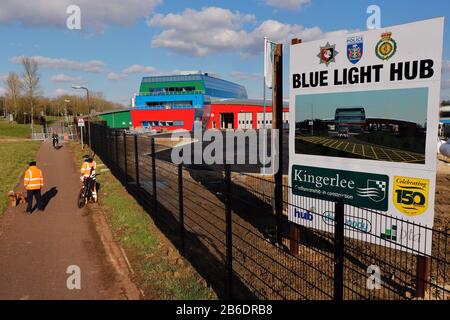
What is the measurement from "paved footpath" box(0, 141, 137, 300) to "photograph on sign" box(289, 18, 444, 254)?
3604 millimetres

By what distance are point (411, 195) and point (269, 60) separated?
4.64 m

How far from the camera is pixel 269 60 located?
29.0ft

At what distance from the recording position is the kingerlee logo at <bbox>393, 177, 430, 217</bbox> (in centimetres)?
561

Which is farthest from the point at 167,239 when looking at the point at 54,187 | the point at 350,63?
the point at 54,187

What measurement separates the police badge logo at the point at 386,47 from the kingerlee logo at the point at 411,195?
1.95m

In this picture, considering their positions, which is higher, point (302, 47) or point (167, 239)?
point (302, 47)

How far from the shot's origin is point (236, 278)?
639 cm

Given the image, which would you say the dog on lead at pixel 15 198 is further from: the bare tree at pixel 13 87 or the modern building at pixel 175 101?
the bare tree at pixel 13 87

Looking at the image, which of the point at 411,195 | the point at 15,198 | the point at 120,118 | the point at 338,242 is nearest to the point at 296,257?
the point at 411,195

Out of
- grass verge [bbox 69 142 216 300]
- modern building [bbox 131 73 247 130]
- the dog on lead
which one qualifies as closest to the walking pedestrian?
the dog on lead

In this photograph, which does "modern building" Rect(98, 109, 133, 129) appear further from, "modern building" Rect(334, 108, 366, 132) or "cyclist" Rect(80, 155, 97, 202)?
"modern building" Rect(334, 108, 366, 132)

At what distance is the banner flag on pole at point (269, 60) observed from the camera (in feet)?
28.6

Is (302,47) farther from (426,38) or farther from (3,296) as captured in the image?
(3,296)
